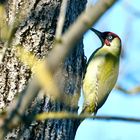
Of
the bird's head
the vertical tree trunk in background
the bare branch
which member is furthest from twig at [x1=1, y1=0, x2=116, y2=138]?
the bird's head

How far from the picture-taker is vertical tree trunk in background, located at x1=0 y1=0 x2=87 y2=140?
9.30 feet

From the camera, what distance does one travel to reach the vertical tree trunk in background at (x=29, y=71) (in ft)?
9.30

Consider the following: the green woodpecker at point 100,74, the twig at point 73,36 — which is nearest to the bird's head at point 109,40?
the green woodpecker at point 100,74

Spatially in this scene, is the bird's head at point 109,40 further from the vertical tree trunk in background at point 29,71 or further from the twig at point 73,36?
the twig at point 73,36

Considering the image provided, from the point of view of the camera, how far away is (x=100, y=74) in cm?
446

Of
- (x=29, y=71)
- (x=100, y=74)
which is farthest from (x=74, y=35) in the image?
(x=100, y=74)

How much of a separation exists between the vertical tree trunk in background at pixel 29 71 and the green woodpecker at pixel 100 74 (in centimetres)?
102

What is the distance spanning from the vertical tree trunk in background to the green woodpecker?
1.02m

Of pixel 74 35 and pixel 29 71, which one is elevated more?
pixel 74 35

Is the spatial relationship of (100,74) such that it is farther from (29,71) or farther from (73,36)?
(73,36)

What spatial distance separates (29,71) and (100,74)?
1.67 meters

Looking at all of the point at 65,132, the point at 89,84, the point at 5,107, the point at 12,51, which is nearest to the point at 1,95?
the point at 5,107

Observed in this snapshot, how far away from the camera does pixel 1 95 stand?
9.29 ft

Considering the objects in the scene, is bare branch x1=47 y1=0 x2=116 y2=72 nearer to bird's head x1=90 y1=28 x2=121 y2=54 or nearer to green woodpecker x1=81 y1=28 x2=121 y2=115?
green woodpecker x1=81 y1=28 x2=121 y2=115
